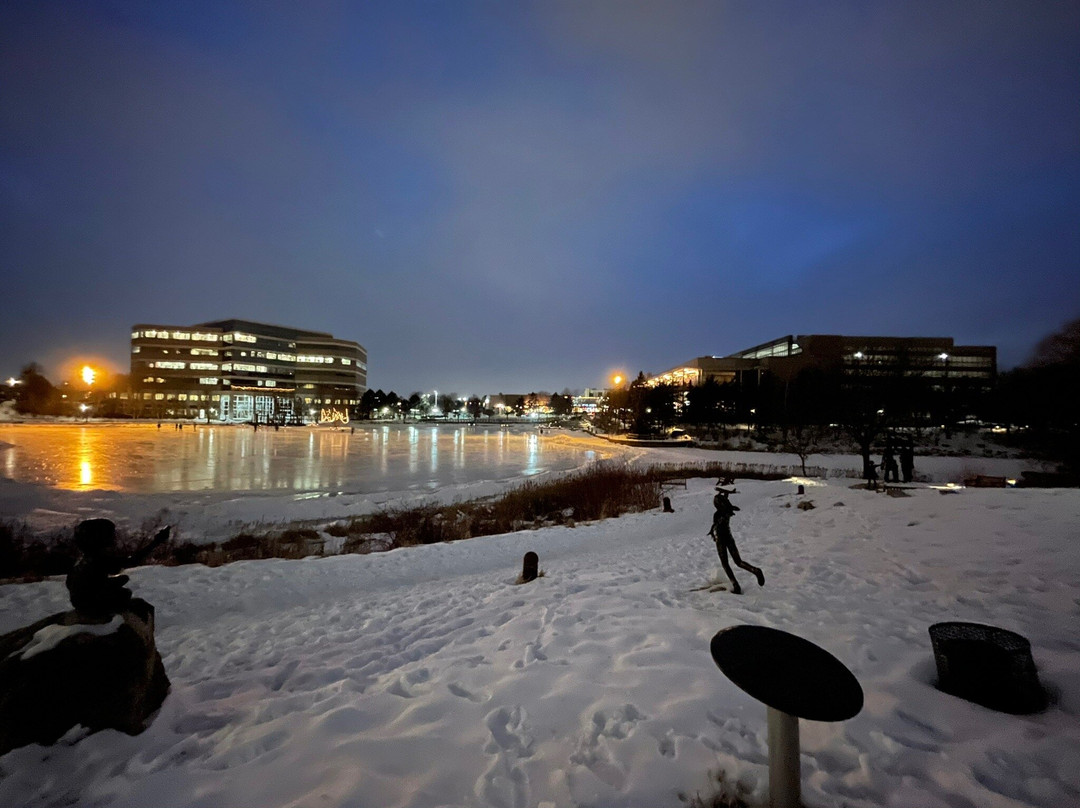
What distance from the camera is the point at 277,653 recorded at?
5957mm

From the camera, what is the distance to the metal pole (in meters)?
2.69

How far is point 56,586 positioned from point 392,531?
25.0 feet

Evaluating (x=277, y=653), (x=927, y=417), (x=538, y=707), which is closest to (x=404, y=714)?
(x=538, y=707)

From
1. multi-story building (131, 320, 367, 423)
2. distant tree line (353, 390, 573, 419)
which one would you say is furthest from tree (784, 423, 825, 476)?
distant tree line (353, 390, 573, 419)

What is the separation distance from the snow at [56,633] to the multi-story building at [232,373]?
13700 cm

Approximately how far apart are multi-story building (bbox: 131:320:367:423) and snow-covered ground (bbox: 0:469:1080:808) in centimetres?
13480

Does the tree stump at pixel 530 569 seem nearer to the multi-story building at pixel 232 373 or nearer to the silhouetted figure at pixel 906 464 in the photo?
the silhouetted figure at pixel 906 464

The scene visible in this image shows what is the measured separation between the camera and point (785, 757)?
271 centimetres

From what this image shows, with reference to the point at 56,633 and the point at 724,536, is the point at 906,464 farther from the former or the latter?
the point at 56,633

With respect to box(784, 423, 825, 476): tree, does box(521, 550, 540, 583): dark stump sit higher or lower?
lower

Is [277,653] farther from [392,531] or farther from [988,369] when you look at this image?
[988,369]

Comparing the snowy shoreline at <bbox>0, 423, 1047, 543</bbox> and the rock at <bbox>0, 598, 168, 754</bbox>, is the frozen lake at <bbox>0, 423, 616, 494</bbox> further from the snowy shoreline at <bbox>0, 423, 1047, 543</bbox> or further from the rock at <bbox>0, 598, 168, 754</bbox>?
the rock at <bbox>0, 598, 168, 754</bbox>

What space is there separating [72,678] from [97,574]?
0.78m

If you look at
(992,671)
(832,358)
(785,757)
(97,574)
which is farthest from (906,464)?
(832,358)
